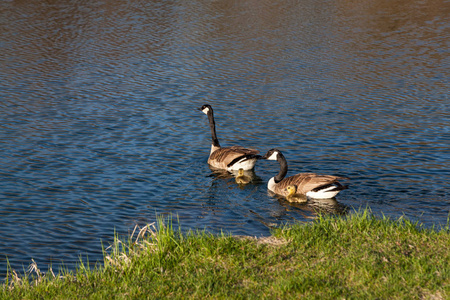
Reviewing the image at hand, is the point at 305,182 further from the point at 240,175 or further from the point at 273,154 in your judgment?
the point at 240,175

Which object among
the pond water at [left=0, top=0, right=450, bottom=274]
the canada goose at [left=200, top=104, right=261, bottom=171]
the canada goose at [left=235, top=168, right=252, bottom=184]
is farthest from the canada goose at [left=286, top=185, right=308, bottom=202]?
the canada goose at [left=200, top=104, right=261, bottom=171]

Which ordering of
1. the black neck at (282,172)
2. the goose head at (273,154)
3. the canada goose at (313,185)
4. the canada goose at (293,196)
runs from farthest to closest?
the goose head at (273,154) < the black neck at (282,172) < the canada goose at (293,196) < the canada goose at (313,185)

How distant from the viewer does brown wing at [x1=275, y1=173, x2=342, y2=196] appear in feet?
49.4

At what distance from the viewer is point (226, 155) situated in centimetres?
1798

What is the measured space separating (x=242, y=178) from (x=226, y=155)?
0.87 meters

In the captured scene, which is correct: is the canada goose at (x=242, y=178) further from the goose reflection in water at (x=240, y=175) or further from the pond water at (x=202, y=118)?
the pond water at (x=202, y=118)

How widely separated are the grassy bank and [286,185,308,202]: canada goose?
4234mm

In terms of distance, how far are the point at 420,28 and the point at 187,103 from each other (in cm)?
1965

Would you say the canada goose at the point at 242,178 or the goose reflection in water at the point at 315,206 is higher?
the canada goose at the point at 242,178

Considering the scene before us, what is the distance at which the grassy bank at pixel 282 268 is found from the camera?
873 cm

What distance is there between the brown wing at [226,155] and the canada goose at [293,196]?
2.51 meters

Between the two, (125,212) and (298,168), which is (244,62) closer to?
(298,168)

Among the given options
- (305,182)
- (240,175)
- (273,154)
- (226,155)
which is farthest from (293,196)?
(226,155)

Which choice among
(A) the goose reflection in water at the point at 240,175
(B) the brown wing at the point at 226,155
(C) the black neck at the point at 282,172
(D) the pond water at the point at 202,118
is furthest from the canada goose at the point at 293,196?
(B) the brown wing at the point at 226,155
